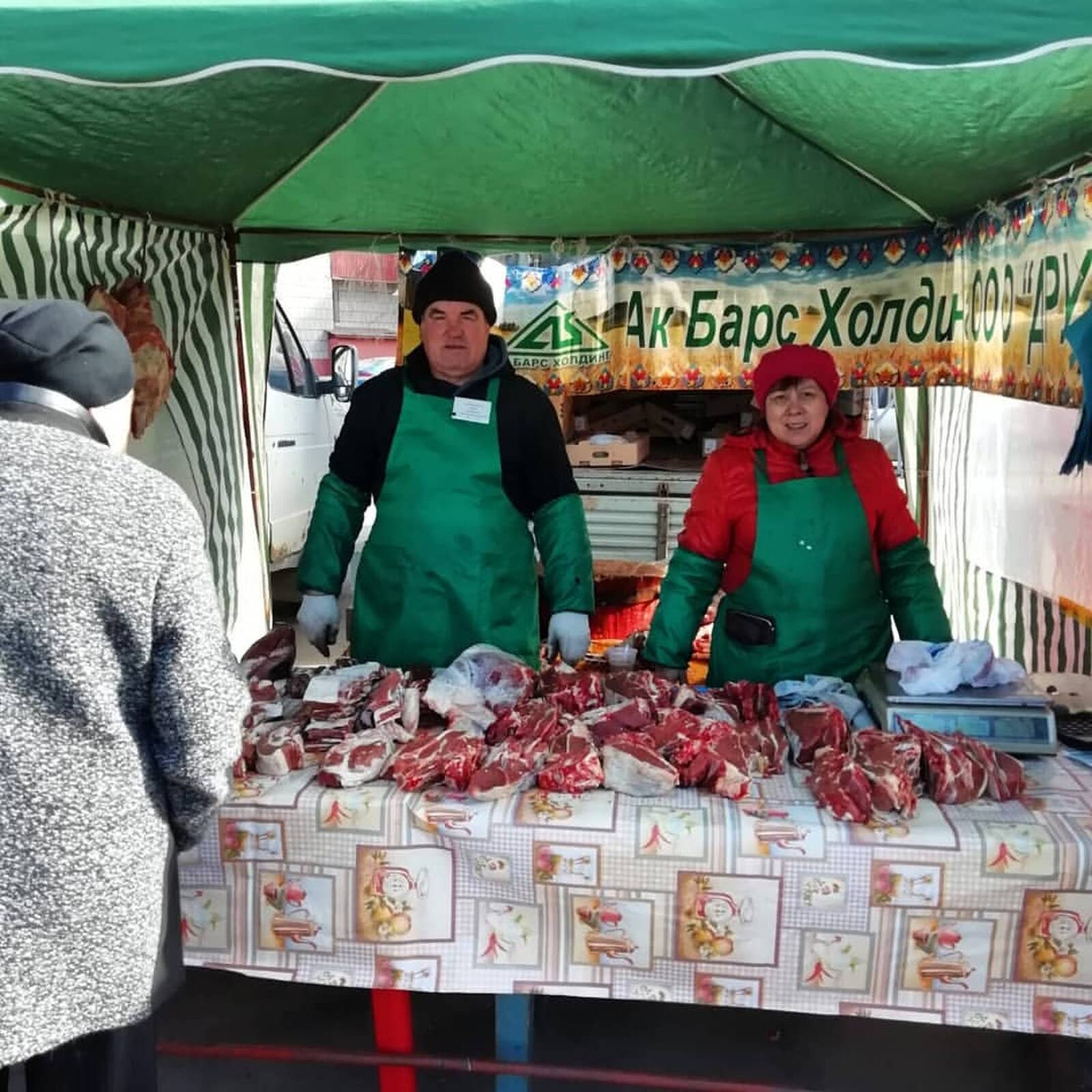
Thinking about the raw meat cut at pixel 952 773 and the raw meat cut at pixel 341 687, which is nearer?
the raw meat cut at pixel 952 773

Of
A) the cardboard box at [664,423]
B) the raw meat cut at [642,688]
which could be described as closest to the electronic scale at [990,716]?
the raw meat cut at [642,688]

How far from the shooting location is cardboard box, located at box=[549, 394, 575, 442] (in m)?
6.35

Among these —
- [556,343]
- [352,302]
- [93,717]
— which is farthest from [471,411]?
[352,302]

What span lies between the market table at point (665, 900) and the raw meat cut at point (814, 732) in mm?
180

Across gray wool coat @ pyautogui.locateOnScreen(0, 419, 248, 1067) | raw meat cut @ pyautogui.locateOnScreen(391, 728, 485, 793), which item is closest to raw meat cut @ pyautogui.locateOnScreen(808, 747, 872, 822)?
raw meat cut @ pyautogui.locateOnScreen(391, 728, 485, 793)

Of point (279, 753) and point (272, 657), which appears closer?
point (279, 753)

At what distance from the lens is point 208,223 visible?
16.4ft

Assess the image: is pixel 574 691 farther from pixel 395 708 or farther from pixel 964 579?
pixel 964 579

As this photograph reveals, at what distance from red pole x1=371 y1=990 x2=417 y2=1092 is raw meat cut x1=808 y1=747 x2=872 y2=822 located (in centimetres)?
111

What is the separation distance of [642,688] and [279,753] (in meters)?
1.09

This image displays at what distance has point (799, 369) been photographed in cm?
323

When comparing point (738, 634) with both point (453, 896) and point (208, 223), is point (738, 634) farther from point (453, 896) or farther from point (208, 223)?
point (208, 223)

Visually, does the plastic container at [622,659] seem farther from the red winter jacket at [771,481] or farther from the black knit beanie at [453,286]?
the black knit beanie at [453,286]

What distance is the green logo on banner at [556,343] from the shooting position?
5547mm
